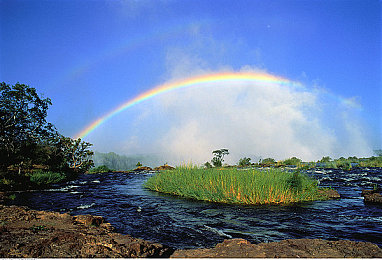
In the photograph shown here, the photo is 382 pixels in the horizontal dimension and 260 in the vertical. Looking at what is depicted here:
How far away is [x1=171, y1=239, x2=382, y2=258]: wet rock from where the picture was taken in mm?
3395

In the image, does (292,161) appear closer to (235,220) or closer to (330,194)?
(330,194)

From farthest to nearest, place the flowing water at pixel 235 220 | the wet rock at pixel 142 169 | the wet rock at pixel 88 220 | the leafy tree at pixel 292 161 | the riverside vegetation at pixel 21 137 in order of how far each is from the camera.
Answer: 1. the wet rock at pixel 142 169
2. the leafy tree at pixel 292 161
3. the riverside vegetation at pixel 21 137
4. the wet rock at pixel 88 220
5. the flowing water at pixel 235 220

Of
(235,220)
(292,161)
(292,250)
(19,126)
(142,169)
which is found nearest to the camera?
(292,250)

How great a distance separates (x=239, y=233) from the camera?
5516 mm

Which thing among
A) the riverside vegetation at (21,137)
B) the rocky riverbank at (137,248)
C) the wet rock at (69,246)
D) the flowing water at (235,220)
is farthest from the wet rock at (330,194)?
the riverside vegetation at (21,137)

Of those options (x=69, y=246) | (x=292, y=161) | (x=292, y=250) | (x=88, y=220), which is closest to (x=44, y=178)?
(x=88, y=220)

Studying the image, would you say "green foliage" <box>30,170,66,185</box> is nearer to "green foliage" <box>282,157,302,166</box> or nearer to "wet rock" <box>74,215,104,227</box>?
"wet rock" <box>74,215,104,227</box>

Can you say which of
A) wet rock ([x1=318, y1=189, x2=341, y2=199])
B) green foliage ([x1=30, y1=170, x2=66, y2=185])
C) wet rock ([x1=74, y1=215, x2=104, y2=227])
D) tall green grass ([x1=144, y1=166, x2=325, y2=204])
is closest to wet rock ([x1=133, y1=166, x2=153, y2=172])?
green foliage ([x1=30, y1=170, x2=66, y2=185])

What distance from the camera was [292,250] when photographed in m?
3.55

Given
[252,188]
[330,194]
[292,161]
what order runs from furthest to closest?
[292,161]
[330,194]
[252,188]

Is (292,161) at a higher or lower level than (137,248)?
higher

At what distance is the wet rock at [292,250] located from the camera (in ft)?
11.1

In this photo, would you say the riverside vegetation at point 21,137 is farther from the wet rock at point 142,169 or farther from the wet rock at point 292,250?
the wet rock at point 142,169

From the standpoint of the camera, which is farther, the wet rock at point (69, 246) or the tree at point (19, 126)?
the tree at point (19, 126)
